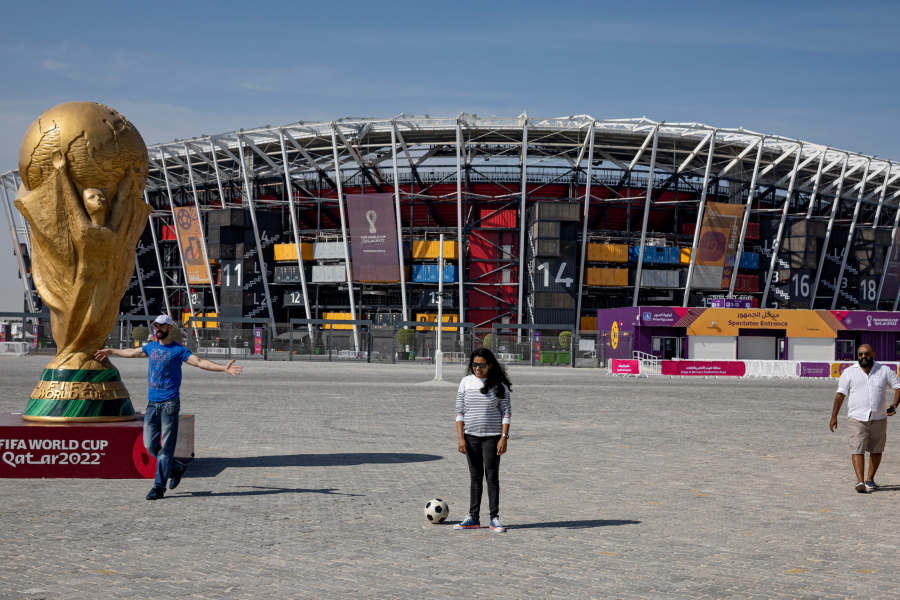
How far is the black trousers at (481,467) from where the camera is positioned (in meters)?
8.38

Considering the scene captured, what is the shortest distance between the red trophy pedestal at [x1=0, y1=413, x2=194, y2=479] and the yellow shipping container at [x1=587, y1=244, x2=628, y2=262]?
60450 millimetres

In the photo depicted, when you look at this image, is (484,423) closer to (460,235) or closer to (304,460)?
(304,460)

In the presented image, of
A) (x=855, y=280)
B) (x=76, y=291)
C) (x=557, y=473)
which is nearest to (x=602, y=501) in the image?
(x=557, y=473)

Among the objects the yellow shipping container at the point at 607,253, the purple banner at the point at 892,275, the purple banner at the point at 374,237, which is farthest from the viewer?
the purple banner at the point at 892,275

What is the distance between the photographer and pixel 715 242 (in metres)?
67.2

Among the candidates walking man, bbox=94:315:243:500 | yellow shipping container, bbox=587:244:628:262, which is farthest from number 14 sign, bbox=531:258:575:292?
walking man, bbox=94:315:243:500

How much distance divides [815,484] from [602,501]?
3.15 meters

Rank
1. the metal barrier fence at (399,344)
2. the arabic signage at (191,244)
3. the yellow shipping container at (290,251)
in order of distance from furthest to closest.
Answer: the arabic signage at (191,244) < the yellow shipping container at (290,251) < the metal barrier fence at (399,344)

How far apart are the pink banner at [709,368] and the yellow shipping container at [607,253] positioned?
25697 millimetres

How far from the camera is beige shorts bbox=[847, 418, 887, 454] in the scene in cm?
1088

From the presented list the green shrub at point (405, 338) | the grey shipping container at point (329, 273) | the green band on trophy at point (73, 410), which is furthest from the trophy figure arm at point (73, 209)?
the grey shipping container at point (329, 273)

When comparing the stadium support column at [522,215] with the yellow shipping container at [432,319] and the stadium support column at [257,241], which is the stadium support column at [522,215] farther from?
the stadium support column at [257,241]

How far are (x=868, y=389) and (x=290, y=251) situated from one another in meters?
63.1

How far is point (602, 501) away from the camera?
32.3 feet
